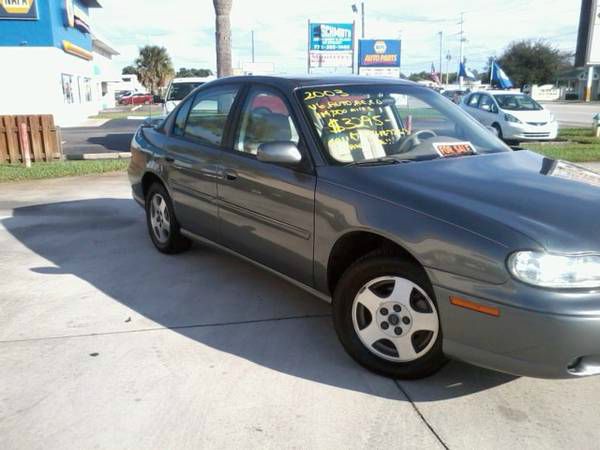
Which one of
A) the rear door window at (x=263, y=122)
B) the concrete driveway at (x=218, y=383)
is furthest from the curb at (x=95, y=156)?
the rear door window at (x=263, y=122)

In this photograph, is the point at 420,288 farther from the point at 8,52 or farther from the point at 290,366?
the point at 8,52

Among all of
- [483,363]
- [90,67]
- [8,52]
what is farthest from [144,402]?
[90,67]

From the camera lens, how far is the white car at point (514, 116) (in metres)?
16.2

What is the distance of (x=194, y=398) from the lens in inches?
122

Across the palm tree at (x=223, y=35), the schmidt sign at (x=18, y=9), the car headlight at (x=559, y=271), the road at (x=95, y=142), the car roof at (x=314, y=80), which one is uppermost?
the schmidt sign at (x=18, y=9)

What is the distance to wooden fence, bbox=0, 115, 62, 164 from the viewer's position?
11844 mm

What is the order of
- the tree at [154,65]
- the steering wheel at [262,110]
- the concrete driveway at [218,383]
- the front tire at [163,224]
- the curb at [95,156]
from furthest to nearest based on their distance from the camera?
the tree at [154,65] → the curb at [95,156] → the front tire at [163,224] → the steering wheel at [262,110] → the concrete driveway at [218,383]

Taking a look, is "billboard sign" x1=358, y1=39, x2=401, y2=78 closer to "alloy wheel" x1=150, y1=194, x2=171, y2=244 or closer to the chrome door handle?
"alloy wheel" x1=150, y1=194, x2=171, y2=244

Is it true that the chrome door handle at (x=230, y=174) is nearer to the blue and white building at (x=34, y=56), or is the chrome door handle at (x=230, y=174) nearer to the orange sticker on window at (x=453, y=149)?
the orange sticker on window at (x=453, y=149)

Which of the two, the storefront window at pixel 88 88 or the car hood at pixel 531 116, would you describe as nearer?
the car hood at pixel 531 116

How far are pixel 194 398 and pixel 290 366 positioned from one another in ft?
2.08

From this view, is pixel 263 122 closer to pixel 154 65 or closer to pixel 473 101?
pixel 473 101

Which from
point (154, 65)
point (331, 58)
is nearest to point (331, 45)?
point (331, 58)


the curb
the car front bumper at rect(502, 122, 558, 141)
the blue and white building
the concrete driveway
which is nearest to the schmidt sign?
the blue and white building
